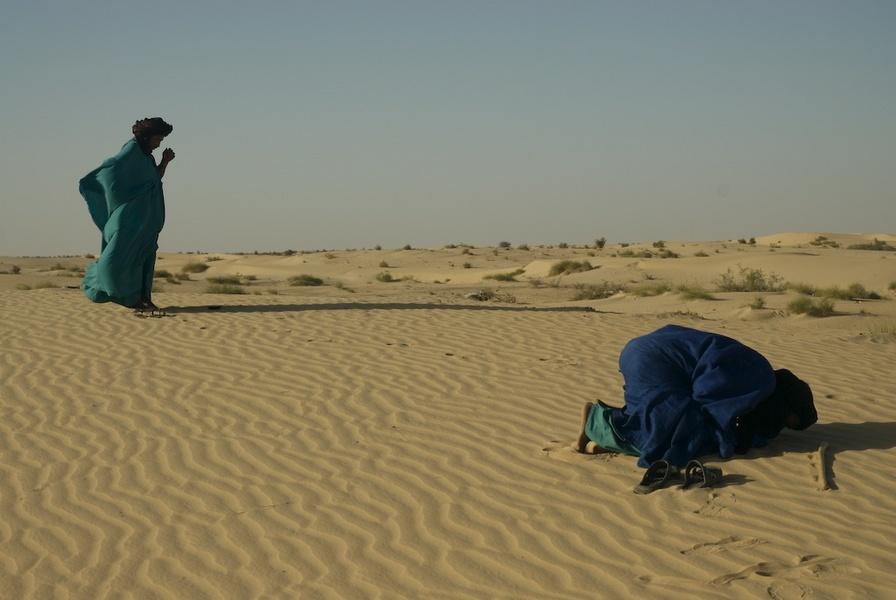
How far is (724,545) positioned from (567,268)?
85.3ft

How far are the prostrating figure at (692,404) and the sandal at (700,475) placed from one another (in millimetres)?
111

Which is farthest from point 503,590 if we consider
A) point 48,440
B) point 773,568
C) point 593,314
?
point 593,314

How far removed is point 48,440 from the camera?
7.09 metres

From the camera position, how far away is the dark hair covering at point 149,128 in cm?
1252

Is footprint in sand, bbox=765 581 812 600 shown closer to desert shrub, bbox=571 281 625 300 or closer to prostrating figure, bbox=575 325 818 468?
prostrating figure, bbox=575 325 818 468

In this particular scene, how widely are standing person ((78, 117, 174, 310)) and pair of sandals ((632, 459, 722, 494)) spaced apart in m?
9.07

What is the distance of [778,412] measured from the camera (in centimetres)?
607

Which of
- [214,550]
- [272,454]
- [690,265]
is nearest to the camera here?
[214,550]

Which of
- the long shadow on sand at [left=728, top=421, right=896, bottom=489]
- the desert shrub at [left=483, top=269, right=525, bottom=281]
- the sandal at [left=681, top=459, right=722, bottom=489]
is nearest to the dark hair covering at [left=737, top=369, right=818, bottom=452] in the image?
the long shadow on sand at [left=728, top=421, right=896, bottom=489]

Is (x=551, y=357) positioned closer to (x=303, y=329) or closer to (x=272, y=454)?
(x=303, y=329)

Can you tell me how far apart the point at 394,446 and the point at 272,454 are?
34.2 inches

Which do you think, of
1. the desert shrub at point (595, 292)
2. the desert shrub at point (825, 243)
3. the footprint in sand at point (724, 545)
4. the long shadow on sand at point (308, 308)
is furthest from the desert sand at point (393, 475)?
the desert shrub at point (825, 243)

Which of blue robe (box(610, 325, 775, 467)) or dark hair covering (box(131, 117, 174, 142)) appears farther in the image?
dark hair covering (box(131, 117, 174, 142))

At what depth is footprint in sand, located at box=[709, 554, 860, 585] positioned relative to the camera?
14.1ft
